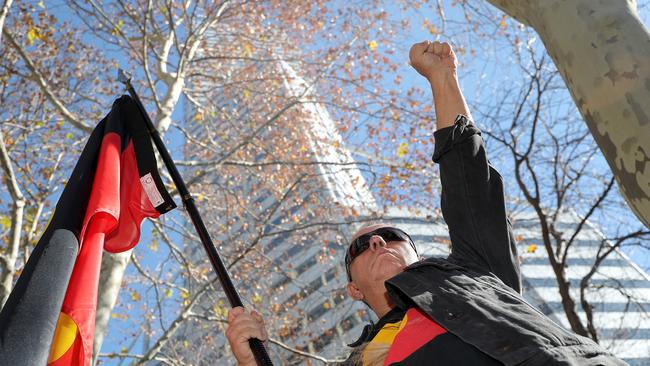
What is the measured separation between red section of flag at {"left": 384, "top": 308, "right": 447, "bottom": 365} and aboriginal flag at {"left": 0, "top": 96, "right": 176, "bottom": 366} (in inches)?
54.0

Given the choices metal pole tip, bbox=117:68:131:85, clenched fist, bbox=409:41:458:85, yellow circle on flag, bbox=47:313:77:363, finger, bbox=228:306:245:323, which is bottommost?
finger, bbox=228:306:245:323

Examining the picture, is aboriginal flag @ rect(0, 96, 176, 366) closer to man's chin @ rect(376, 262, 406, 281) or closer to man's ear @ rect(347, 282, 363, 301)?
man's ear @ rect(347, 282, 363, 301)

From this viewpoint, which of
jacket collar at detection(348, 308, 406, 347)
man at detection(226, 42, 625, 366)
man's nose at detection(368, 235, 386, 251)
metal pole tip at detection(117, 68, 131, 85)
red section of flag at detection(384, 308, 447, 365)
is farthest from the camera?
metal pole tip at detection(117, 68, 131, 85)

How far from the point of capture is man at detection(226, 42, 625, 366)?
1776 mm

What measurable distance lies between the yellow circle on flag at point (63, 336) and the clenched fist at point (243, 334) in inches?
28.1

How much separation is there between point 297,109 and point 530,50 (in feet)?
17.7

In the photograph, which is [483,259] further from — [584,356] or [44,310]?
[44,310]

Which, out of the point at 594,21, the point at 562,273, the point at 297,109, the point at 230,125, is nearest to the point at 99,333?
the point at 594,21

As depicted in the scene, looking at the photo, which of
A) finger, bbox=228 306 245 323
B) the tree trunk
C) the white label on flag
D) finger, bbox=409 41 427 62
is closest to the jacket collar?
finger, bbox=228 306 245 323

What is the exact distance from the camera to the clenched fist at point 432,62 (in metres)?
2.61

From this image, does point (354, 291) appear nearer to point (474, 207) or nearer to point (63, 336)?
point (474, 207)

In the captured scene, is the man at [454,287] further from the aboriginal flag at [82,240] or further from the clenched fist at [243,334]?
the aboriginal flag at [82,240]

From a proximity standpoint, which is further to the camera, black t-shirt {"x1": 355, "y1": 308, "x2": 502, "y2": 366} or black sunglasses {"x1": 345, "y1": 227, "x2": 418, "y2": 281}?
black sunglasses {"x1": 345, "y1": 227, "x2": 418, "y2": 281}

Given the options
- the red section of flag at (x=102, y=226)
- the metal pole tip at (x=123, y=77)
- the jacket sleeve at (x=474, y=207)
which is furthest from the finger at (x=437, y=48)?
the metal pole tip at (x=123, y=77)
